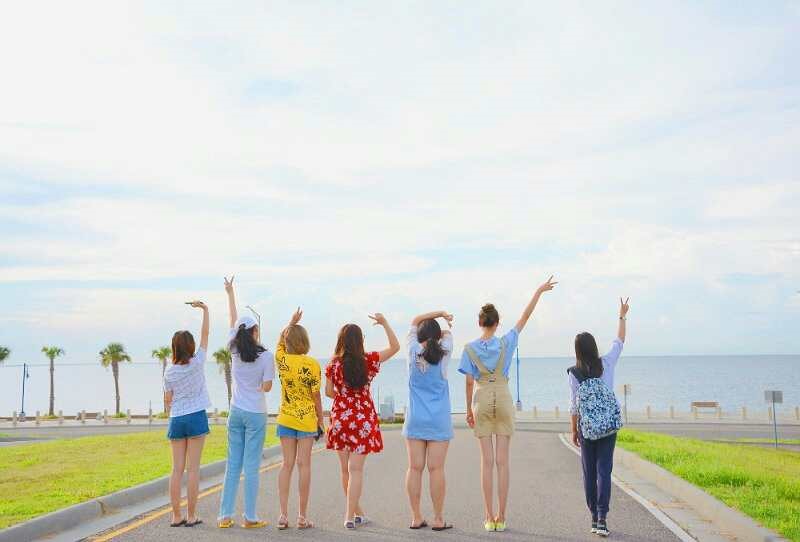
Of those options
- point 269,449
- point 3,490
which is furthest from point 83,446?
point 3,490

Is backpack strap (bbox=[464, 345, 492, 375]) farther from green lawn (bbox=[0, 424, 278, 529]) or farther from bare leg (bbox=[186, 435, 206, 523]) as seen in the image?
green lawn (bbox=[0, 424, 278, 529])

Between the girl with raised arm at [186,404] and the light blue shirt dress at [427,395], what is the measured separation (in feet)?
6.73

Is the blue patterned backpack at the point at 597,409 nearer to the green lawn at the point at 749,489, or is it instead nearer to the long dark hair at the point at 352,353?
the green lawn at the point at 749,489

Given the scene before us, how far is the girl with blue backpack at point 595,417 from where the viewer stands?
7.99 meters

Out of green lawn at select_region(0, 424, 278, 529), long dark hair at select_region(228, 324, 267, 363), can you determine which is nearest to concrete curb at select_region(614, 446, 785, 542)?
long dark hair at select_region(228, 324, 267, 363)

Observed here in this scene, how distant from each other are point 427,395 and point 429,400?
52 mm

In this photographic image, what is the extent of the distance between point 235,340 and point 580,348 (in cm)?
327

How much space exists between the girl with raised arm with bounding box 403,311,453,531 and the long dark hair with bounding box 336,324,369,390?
45cm

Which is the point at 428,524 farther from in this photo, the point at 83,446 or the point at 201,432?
the point at 83,446

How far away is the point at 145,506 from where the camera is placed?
10.4 metres

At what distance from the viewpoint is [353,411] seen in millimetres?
8375

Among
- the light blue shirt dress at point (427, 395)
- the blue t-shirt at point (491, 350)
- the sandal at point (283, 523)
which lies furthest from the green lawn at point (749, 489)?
the sandal at point (283, 523)

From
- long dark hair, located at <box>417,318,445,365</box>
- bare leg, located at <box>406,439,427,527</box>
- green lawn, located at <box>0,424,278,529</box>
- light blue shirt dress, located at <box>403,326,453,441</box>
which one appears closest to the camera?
long dark hair, located at <box>417,318,445,365</box>

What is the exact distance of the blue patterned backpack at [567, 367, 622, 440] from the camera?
796cm
